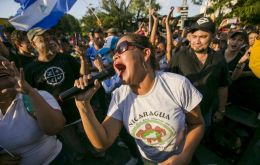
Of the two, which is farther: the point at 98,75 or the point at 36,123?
the point at 36,123

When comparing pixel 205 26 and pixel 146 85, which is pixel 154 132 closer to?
pixel 146 85

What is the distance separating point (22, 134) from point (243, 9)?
2657 cm

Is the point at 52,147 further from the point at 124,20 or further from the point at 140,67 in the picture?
the point at 124,20

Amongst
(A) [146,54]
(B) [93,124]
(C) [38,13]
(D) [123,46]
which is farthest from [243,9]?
(B) [93,124]

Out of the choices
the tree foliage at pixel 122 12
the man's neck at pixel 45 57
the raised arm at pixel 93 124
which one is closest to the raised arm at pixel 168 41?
the man's neck at pixel 45 57

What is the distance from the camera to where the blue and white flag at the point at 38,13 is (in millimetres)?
5148

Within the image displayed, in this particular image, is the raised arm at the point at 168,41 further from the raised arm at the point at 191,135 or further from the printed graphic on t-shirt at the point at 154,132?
the printed graphic on t-shirt at the point at 154,132

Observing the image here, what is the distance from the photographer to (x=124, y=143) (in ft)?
15.0

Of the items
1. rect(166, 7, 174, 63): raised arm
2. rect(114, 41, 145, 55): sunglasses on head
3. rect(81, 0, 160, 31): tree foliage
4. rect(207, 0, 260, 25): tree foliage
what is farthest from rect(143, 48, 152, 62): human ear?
rect(81, 0, 160, 31): tree foliage

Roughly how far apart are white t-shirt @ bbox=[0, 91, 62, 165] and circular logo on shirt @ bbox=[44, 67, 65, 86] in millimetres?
1343

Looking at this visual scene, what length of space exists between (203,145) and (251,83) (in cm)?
135

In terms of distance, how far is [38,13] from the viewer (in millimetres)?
5285

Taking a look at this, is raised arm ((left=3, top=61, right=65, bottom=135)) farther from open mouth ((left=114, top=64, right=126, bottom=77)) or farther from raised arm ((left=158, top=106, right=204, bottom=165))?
raised arm ((left=158, top=106, right=204, bottom=165))

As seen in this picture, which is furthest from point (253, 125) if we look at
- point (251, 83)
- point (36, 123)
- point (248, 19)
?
point (248, 19)
